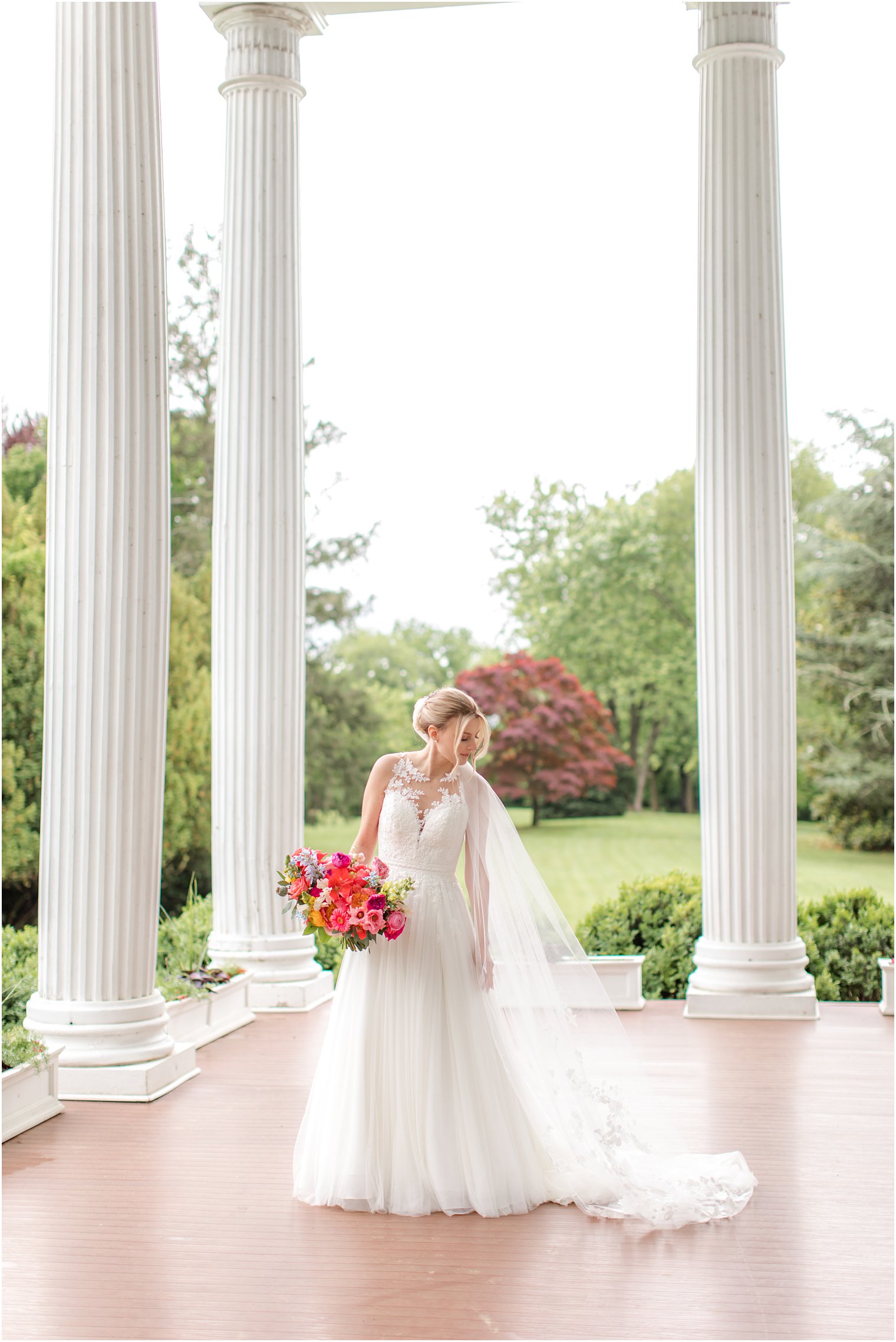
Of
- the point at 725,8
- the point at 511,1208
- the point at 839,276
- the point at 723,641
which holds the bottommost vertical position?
the point at 511,1208

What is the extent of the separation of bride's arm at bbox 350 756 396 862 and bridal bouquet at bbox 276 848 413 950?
1.16 feet

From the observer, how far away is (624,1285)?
754 cm

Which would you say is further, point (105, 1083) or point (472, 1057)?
point (105, 1083)

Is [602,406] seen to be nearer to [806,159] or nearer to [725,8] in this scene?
[806,159]

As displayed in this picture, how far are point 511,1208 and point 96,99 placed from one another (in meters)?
10.3

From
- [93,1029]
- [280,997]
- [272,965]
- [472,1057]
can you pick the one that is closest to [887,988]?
[280,997]

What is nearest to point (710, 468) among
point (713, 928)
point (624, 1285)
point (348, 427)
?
point (713, 928)

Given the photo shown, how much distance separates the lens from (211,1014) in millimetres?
14469

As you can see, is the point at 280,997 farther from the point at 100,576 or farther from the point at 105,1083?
the point at 100,576

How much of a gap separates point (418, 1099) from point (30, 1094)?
153 inches

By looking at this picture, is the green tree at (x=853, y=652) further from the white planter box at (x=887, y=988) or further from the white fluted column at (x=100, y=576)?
the white fluted column at (x=100, y=576)

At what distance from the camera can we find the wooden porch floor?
709 cm

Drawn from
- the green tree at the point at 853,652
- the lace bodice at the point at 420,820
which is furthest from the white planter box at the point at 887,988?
the green tree at the point at 853,652

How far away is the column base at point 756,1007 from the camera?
15.4m
